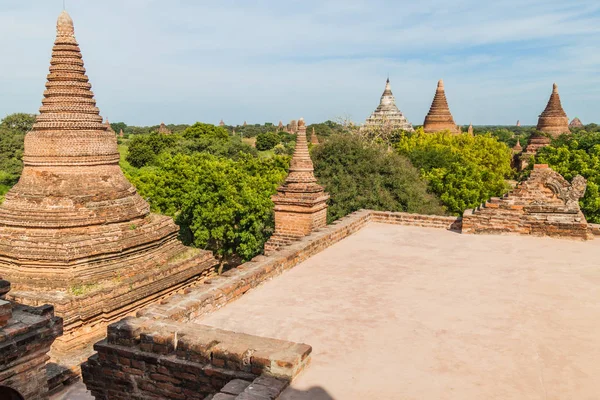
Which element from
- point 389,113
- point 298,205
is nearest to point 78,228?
point 298,205

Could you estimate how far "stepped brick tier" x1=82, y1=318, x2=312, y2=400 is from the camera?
443 centimetres

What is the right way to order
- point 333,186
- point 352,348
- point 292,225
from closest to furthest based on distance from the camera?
point 352,348 < point 292,225 < point 333,186

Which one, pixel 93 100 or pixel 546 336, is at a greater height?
pixel 93 100

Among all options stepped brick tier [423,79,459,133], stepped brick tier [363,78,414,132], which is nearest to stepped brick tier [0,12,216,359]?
stepped brick tier [423,79,459,133]

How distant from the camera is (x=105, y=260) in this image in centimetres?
1160

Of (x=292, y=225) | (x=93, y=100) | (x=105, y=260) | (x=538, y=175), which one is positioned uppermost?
(x=93, y=100)

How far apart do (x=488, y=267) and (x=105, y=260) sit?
8387 mm

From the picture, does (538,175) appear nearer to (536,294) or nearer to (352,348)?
(536,294)

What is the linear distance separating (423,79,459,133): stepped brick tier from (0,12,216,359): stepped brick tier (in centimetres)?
3755

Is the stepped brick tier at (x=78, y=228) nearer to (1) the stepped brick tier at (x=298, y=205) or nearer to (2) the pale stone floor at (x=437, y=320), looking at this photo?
(2) the pale stone floor at (x=437, y=320)

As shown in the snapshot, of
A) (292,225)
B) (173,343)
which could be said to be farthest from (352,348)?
(292,225)

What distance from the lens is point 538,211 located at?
10734 mm

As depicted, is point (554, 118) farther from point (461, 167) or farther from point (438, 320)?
point (438, 320)

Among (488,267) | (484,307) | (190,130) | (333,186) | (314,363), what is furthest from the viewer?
(190,130)
